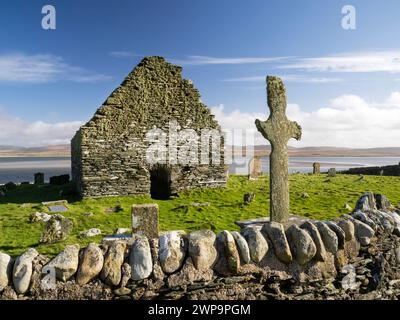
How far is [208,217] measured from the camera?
41.2ft

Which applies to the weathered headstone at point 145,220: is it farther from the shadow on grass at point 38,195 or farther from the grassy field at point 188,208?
the shadow on grass at point 38,195

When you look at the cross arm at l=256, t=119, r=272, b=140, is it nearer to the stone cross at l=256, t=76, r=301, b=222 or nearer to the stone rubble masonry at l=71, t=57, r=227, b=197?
the stone cross at l=256, t=76, r=301, b=222

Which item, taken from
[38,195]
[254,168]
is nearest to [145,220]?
[38,195]

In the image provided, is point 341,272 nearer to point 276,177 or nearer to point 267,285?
point 267,285

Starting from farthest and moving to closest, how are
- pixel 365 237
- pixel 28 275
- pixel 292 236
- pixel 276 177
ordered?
pixel 276 177
pixel 365 237
pixel 292 236
pixel 28 275

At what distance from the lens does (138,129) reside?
17297mm

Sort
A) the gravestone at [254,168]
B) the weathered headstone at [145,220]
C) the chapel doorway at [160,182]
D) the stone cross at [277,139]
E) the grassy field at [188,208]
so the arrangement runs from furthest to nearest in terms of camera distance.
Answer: the gravestone at [254,168] < the chapel doorway at [160,182] < the grassy field at [188,208] < the weathered headstone at [145,220] < the stone cross at [277,139]

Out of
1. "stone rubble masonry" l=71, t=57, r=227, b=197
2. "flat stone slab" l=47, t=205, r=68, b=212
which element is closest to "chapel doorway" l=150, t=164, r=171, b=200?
"stone rubble masonry" l=71, t=57, r=227, b=197

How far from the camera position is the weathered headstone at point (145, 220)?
8.98 meters

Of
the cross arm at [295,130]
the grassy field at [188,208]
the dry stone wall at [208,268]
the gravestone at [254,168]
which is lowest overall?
the grassy field at [188,208]

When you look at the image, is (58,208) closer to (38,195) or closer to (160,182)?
(38,195)

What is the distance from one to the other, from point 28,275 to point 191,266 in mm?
1904

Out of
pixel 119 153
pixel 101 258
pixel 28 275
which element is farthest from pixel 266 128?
pixel 119 153

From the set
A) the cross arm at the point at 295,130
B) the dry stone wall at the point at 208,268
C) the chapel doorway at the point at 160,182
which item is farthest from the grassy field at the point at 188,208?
the dry stone wall at the point at 208,268
